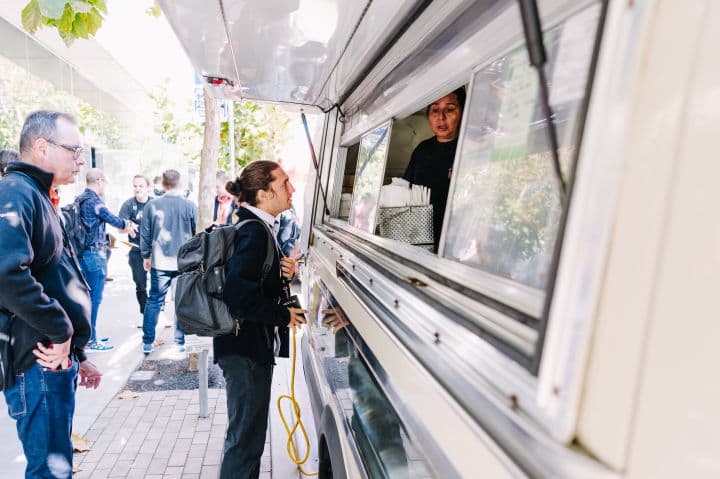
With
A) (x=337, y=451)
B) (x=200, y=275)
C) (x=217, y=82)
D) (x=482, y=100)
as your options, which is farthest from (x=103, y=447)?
(x=482, y=100)

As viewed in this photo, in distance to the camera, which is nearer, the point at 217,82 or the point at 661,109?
the point at 661,109

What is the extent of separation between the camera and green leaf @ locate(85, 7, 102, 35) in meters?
3.04

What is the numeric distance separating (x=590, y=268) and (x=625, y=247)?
0.05 m

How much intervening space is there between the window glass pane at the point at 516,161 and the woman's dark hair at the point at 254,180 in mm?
1440

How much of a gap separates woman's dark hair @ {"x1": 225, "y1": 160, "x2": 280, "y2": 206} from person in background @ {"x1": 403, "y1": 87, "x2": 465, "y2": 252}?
96cm

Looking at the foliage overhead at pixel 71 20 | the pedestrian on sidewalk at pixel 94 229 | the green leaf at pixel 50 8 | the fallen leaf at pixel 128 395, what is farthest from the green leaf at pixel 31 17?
the fallen leaf at pixel 128 395

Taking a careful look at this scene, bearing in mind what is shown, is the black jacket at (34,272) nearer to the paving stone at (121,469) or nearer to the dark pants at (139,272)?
the paving stone at (121,469)

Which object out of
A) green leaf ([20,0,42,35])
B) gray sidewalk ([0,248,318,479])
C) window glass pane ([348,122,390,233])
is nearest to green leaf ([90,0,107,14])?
green leaf ([20,0,42,35])

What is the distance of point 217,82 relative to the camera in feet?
11.3

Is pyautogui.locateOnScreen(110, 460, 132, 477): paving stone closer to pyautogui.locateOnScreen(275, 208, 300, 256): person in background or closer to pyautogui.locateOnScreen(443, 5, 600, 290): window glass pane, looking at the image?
pyautogui.locateOnScreen(443, 5, 600, 290): window glass pane

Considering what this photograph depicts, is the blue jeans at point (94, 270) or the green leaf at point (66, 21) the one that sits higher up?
the green leaf at point (66, 21)

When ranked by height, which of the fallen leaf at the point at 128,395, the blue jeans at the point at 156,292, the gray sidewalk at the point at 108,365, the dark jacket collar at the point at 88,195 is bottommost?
the gray sidewalk at the point at 108,365

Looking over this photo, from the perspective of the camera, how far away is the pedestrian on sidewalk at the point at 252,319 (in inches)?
99.0

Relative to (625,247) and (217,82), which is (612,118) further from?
(217,82)
